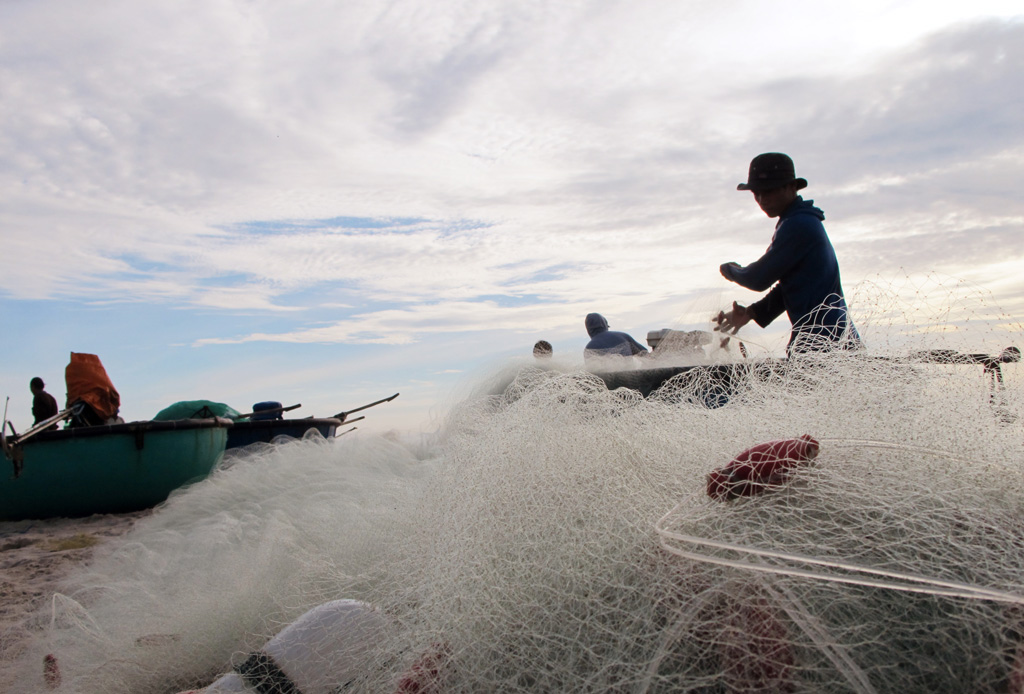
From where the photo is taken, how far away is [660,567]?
5.37ft

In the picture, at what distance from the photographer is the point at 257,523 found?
12.9ft

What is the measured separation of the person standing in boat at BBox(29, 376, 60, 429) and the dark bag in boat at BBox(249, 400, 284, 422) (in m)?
2.71

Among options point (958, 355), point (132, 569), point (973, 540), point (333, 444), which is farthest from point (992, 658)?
point (333, 444)

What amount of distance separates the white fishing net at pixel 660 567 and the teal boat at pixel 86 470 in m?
5.41

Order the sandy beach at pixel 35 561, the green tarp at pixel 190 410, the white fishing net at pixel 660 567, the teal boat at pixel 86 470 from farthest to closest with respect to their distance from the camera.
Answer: the green tarp at pixel 190 410, the teal boat at pixel 86 470, the sandy beach at pixel 35 561, the white fishing net at pixel 660 567

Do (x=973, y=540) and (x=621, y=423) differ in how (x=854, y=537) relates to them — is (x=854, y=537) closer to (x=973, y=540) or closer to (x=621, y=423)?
(x=973, y=540)

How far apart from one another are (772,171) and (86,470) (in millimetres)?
7923

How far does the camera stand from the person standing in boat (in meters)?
9.37

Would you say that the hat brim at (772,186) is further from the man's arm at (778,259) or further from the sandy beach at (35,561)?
the sandy beach at (35,561)

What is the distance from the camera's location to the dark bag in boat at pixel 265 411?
11070mm

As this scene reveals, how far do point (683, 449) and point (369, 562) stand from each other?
132 centimetres

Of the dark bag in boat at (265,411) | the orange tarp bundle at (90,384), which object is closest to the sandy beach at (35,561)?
the orange tarp bundle at (90,384)

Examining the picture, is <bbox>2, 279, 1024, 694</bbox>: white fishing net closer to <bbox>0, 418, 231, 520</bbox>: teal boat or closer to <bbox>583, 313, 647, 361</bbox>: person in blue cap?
<bbox>583, 313, 647, 361</bbox>: person in blue cap

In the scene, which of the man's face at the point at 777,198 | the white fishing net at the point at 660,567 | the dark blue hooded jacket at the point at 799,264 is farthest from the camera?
the man's face at the point at 777,198
